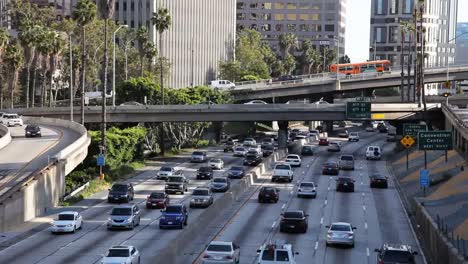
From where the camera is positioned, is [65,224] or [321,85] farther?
[321,85]

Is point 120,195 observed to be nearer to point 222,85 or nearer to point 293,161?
point 293,161

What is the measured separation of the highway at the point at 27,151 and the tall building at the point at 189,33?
82.6 metres

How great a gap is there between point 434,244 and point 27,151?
3900cm

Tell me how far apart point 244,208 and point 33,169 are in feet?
46.7

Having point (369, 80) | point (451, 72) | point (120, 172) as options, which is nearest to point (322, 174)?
point (120, 172)

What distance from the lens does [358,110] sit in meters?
96.8

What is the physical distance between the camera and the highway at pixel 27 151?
181 feet

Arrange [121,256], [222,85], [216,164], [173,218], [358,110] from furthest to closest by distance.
→ 1. [222,85]
2. [358,110]
3. [216,164]
4. [173,218]
5. [121,256]

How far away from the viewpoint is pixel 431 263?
1506 inches

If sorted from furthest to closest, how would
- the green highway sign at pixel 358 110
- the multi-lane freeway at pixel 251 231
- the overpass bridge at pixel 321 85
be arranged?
the overpass bridge at pixel 321 85 < the green highway sign at pixel 358 110 < the multi-lane freeway at pixel 251 231

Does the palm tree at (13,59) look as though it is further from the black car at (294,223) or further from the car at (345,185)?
the black car at (294,223)

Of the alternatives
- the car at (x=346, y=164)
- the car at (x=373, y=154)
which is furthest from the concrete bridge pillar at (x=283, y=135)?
the car at (x=346, y=164)

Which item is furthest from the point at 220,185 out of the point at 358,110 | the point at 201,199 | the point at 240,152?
the point at 358,110

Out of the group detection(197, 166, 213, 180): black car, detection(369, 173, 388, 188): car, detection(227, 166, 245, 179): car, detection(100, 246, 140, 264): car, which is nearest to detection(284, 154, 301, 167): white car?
detection(227, 166, 245, 179): car
